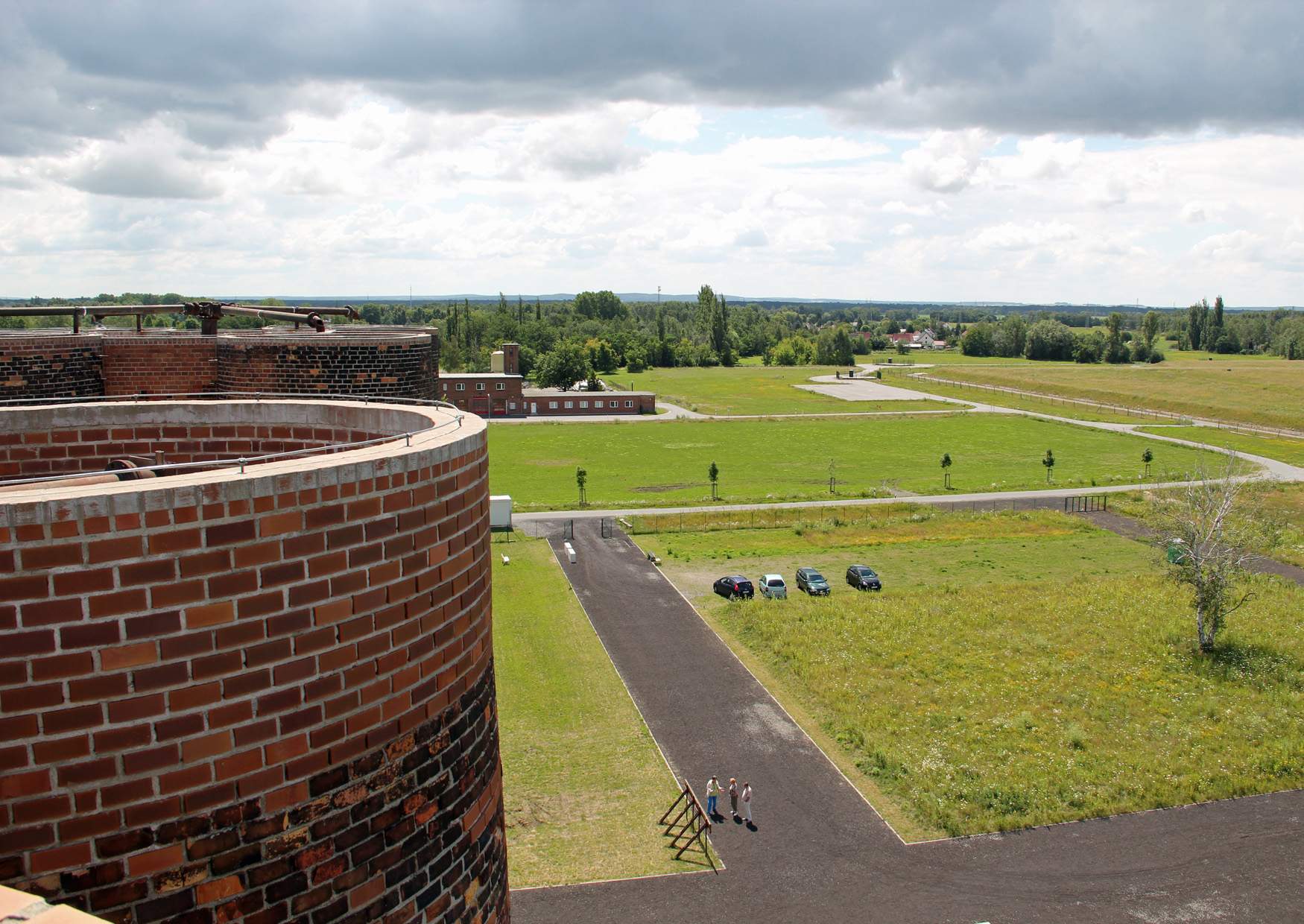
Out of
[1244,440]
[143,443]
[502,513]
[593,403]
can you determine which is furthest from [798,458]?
[143,443]

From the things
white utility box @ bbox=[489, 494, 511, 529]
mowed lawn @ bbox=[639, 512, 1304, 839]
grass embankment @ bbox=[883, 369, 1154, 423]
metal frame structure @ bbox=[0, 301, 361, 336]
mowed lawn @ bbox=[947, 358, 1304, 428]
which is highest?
metal frame structure @ bbox=[0, 301, 361, 336]

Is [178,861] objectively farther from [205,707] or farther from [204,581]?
[204,581]

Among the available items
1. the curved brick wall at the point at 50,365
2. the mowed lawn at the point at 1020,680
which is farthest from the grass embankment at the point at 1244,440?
the curved brick wall at the point at 50,365

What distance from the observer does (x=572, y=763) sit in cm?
2100

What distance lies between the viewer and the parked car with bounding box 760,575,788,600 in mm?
32969

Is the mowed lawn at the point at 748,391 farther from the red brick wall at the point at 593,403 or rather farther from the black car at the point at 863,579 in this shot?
the black car at the point at 863,579

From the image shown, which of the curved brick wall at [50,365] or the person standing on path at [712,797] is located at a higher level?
the curved brick wall at [50,365]

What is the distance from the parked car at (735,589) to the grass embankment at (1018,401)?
63.2m

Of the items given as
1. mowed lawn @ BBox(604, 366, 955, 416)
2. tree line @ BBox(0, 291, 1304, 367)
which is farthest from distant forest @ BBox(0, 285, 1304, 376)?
mowed lawn @ BBox(604, 366, 955, 416)

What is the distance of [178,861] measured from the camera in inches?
153

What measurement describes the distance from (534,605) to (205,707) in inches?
1112

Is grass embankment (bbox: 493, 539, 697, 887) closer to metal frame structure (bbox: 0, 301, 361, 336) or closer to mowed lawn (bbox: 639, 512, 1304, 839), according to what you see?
mowed lawn (bbox: 639, 512, 1304, 839)

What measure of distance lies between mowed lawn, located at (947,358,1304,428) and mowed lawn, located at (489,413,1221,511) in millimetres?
19470

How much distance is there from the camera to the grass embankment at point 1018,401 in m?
87.1
